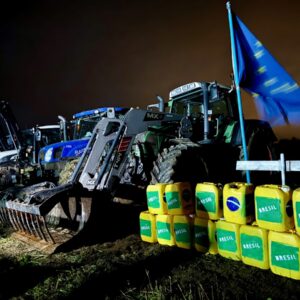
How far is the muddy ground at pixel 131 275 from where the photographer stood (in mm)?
2916

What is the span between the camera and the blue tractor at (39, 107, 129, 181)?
9.18m

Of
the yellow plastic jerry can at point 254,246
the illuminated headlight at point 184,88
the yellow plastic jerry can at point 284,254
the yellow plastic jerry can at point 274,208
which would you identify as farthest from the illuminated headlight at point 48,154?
the yellow plastic jerry can at point 284,254

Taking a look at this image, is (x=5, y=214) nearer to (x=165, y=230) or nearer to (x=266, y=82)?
(x=165, y=230)

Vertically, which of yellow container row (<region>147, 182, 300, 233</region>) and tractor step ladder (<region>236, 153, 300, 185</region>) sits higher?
tractor step ladder (<region>236, 153, 300, 185</region>)

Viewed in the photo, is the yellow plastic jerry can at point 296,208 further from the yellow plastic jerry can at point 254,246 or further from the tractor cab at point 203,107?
the tractor cab at point 203,107

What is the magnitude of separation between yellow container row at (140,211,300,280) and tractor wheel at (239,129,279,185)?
12.9 ft

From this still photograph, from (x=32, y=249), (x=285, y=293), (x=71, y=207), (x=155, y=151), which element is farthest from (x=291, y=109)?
(x=32, y=249)

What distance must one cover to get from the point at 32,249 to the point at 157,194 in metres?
2.13

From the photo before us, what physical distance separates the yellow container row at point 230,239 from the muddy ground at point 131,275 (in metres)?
0.09

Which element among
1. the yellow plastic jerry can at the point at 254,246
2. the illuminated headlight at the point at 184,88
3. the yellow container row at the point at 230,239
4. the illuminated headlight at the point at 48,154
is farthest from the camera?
the illuminated headlight at the point at 48,154

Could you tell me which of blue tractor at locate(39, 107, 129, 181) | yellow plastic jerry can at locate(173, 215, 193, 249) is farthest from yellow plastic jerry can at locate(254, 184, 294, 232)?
blue tractor at locate(39, 107, 129, 181)

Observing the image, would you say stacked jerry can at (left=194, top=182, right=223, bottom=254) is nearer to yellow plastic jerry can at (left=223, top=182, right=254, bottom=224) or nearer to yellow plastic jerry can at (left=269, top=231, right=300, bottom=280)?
yellow plastic jerry can at (left=223, top=182, right=254, bottom=224)

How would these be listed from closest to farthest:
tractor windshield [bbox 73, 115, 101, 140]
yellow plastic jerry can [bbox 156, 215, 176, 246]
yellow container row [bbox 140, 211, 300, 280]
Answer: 1. yellow container row [bbox 140, 211, 300, 280]
2. yellow plastic jerry can [bbox 156, 215, 176, 246]
3. tractor windshield [bbox 73, 115, 101, 140]

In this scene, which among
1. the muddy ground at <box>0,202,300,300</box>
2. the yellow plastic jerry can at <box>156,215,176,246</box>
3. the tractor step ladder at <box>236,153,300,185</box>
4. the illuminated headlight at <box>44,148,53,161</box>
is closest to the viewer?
the muddy ground at <box>0,202,300,300</box>
